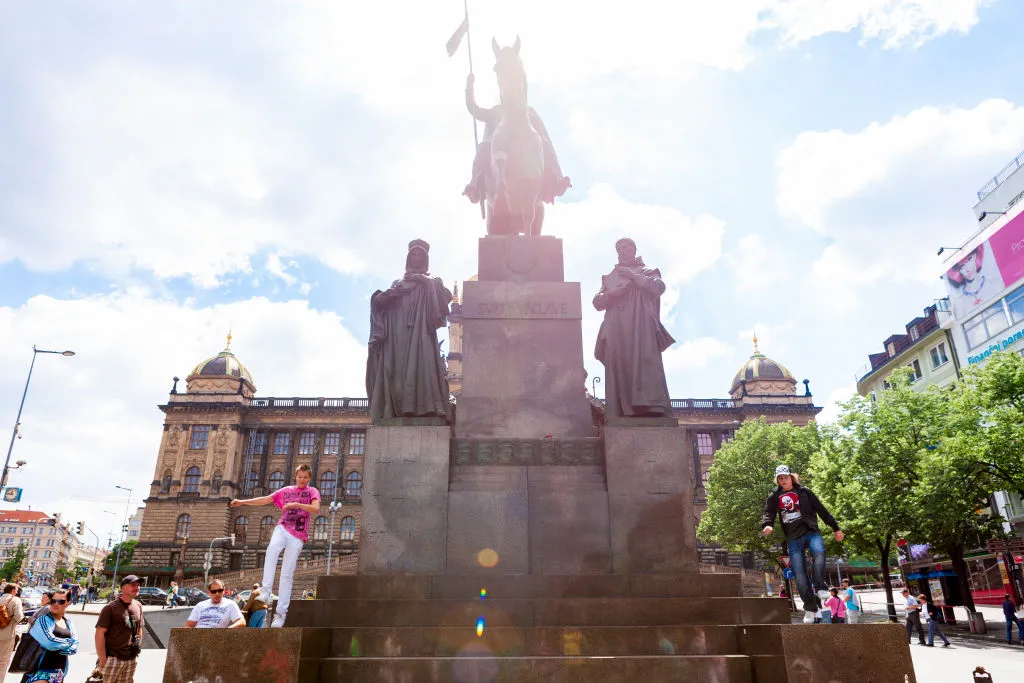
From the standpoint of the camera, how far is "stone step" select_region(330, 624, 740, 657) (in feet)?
20.1

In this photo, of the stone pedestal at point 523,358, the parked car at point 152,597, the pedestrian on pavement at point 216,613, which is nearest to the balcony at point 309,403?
the parked car at point 152,597

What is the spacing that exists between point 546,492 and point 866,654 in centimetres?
369

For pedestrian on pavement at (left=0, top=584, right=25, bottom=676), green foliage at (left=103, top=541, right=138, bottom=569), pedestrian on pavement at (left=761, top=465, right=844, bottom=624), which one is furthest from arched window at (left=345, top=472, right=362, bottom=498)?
pedestrian on pavement at (left=761, top=465, right=844, bottom=624)

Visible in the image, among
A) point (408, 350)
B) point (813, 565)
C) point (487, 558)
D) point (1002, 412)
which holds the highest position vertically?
point (1002, 412)

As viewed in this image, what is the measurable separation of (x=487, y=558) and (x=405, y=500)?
122 centimetres

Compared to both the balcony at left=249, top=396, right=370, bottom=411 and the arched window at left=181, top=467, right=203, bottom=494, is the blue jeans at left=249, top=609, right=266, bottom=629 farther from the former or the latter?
the arched window at left=181, top=467, right=203, bottom=494

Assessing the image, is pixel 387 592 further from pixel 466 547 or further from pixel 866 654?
pixel 866 654

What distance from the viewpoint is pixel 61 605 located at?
25.7ft

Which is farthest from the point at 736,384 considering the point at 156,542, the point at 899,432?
the point at 156,542

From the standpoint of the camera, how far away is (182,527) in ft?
226

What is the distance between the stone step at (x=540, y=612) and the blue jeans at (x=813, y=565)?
546 mm

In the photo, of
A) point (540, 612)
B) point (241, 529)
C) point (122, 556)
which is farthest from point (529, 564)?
point (122, 556)

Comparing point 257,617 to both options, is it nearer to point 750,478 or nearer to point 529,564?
point 529,564

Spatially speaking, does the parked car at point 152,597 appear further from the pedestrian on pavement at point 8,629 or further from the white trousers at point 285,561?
the white trousers at point 285,561
